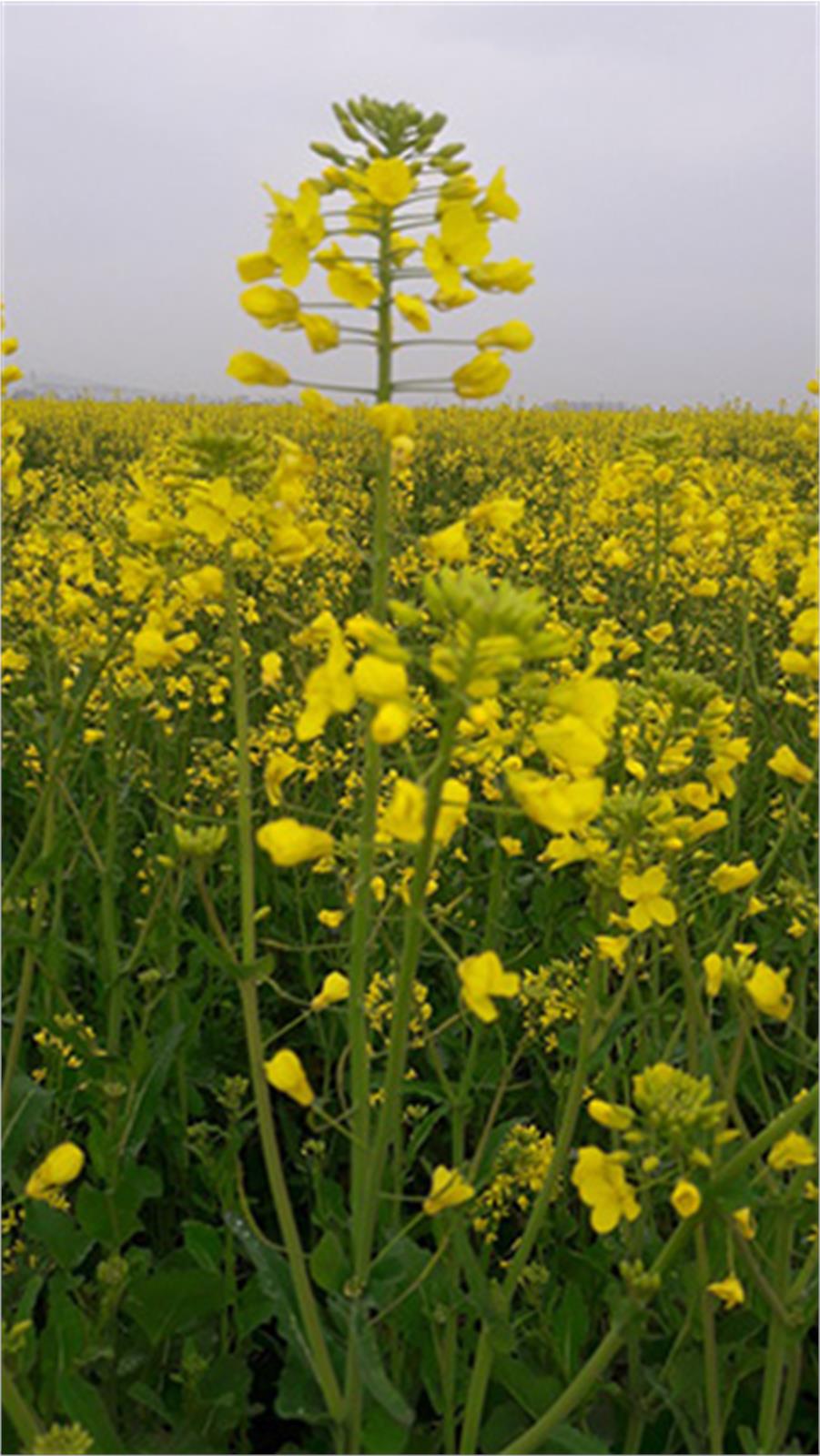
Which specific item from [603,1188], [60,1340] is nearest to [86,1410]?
[60,1340]

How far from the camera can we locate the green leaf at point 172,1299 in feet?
6.91

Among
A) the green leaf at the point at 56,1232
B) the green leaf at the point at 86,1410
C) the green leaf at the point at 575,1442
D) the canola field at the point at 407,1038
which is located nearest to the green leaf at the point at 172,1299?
the canola field at the point at 407,1038

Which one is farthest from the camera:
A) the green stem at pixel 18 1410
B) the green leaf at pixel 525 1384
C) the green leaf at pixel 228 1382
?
the green leaf at pixel 228 1382

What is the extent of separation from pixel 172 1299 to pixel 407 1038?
89 cm

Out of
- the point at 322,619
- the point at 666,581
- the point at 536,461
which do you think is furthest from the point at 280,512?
the point at 536,461

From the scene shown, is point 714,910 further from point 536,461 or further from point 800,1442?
point 536,461

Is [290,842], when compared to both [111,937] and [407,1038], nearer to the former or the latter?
[407,1038]

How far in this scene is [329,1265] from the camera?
63.0 inches

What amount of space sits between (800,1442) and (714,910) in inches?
49.4

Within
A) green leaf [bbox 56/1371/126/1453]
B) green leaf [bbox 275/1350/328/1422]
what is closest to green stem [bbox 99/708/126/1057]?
green leaf [bbox 56/1371/126/1453]

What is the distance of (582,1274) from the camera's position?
2.42 m

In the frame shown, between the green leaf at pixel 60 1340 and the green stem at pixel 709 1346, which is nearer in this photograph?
the green stem at pixel 709 1346

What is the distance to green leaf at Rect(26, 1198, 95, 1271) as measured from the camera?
217 centimetres

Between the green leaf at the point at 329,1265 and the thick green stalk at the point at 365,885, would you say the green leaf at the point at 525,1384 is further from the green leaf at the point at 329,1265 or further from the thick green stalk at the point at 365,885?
the green leaf at the point at 329,1265
